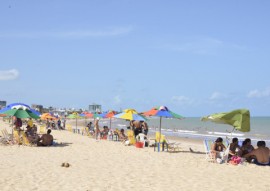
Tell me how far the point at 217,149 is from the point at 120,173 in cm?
403

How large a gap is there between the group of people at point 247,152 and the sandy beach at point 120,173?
39 centimetres

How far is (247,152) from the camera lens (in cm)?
1095

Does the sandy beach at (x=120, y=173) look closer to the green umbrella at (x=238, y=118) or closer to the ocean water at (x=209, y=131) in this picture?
the green umbrella at (x=238, y=118)

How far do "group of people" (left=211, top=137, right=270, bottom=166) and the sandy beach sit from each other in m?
0.39

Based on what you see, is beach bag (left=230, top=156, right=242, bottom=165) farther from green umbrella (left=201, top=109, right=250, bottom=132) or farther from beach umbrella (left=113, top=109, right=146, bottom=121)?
beach umbrella (left=113, top=109, right=146, bottom=121)

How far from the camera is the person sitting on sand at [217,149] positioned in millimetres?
10645

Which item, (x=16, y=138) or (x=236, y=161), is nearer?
(x=236, y=161)

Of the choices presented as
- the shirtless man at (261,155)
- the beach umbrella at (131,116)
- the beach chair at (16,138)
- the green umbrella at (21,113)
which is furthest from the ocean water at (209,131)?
the beach chair at (16,138)

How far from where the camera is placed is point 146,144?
49.9 ft

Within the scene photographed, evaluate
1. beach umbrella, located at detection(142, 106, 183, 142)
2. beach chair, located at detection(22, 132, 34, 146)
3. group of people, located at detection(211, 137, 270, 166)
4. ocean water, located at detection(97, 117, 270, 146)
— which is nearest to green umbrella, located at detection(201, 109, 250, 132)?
ocean water, located at detection(97, 117, 270, 146)

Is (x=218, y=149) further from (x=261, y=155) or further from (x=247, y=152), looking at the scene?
(x=261, y=155)

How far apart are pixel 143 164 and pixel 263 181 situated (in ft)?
10.6

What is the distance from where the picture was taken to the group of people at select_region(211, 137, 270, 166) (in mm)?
10482

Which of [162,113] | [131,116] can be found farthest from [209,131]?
[162,113]
